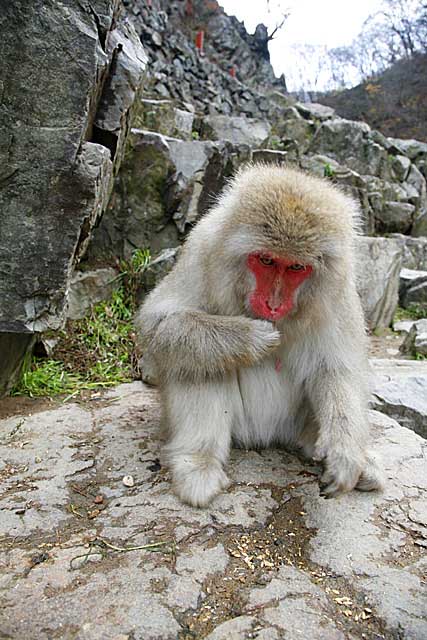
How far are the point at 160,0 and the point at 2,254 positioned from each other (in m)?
15.4

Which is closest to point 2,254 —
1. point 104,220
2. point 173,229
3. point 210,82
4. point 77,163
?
point 77,163

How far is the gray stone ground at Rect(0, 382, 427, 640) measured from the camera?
1616 mm

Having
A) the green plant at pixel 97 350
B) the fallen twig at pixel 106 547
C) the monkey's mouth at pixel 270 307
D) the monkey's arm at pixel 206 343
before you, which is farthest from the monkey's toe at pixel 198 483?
Answer: the green plant at pixel 97 350

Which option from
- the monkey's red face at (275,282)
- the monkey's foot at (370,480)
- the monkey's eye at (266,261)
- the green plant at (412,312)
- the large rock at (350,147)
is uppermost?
the large rock at (350,147)

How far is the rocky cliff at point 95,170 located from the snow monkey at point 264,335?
1.83 feet

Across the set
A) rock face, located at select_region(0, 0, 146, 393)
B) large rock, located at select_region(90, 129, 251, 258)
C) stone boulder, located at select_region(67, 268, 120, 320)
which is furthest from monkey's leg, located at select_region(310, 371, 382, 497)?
large rock, located at select_region(90, 129, 251, 258)

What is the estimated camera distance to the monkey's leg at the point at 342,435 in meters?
2.20

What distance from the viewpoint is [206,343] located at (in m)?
2.23

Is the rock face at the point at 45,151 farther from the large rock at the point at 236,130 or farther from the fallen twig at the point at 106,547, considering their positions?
the large rock at the point at 236,130

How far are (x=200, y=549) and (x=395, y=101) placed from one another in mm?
24146

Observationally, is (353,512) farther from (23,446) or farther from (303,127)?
(303,127)

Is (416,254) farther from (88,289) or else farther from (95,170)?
(95,170)

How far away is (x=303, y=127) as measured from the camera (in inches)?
625

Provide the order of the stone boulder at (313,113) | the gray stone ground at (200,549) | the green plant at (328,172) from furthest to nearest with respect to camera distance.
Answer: the stone boulder at (313,113) → the green plant at (328,172) → the gray stone ground at (200,549)
